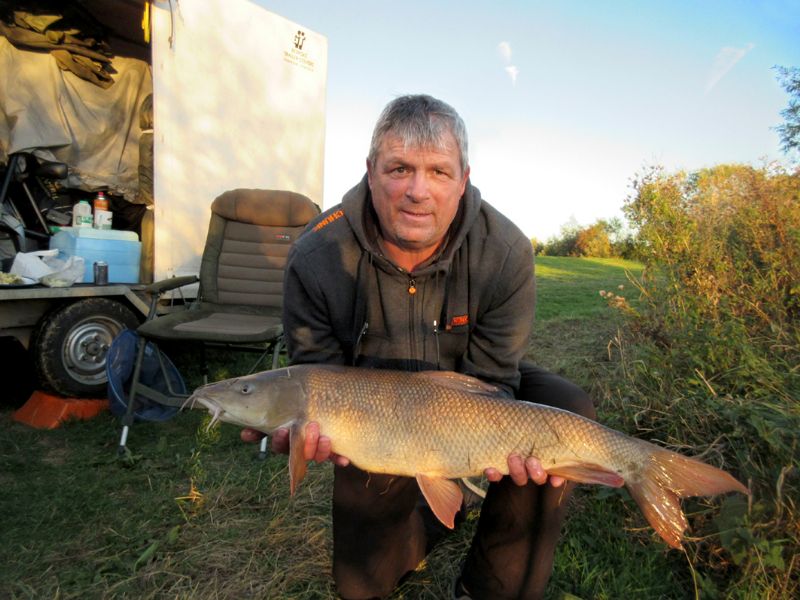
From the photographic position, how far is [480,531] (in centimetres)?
223

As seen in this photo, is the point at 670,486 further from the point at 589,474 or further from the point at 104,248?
the point at 104,248

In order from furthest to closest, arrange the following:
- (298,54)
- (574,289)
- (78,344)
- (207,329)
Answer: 1. (574,289)
2. (298,54)
3. (78,344)
4. (207,329)

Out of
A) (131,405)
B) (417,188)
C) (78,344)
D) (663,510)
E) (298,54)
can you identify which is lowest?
(131,405)

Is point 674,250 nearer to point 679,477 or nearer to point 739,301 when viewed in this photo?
point 739,301

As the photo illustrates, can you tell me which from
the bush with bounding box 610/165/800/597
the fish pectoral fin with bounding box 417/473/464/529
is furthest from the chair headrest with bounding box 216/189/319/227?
the fish pectoral fin with bounding box 417/473/464/529

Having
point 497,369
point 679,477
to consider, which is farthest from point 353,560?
point 679,477

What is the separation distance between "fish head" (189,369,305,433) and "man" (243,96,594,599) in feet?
0.50

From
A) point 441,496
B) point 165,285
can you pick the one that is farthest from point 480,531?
point 165,285

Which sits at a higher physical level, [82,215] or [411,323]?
[82,215]

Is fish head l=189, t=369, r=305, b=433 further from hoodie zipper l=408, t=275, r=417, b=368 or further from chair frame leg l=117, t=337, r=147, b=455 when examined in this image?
chair frame leg l=117, t=337, r=147, b=455

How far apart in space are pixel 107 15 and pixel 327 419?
5.58 meters

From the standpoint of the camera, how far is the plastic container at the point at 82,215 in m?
4.98

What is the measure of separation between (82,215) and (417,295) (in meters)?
4.13

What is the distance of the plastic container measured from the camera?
196 inches
